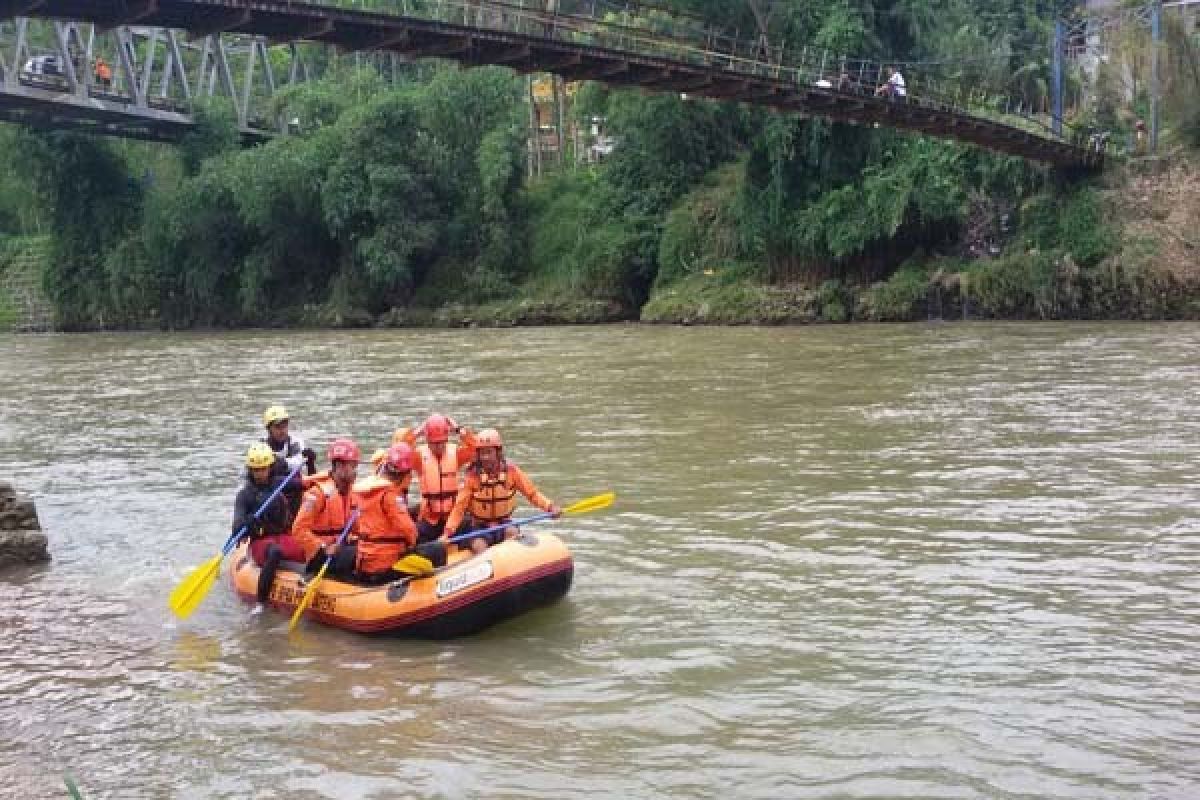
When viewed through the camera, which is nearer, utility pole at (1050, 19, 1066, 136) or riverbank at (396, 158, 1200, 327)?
riverbank at (396, 158, 1200, 327)

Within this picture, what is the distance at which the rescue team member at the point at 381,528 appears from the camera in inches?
313

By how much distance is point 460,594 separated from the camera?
7535mm

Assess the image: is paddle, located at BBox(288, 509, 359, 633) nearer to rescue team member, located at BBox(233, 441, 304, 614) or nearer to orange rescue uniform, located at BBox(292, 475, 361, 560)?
orange rescue uniform, located at BBox(292, 475, 361, 560)

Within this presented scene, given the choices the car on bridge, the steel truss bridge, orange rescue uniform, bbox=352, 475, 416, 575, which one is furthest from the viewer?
the car on bridge

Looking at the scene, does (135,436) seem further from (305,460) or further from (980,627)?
Answer: (980,627)

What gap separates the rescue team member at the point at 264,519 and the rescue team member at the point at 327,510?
12cm

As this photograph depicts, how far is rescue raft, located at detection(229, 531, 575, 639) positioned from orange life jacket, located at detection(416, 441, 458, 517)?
2.41 ft

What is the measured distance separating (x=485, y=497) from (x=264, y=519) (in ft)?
5.02

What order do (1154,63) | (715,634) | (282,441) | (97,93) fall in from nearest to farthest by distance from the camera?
(715,634) < (282,441) < (1154,63) < (97,93)

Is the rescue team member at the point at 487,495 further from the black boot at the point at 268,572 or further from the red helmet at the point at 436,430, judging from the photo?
the black boot at the point at 268,572

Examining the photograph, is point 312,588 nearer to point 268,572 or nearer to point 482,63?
point 268,572

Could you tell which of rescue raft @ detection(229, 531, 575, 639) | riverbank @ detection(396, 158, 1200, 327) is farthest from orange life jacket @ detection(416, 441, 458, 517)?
riverbank @ detection(396, 158, 1200, 327)

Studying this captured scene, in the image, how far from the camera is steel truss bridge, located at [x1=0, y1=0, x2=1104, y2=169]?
21.8m

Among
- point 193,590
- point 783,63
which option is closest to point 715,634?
point 193,590
